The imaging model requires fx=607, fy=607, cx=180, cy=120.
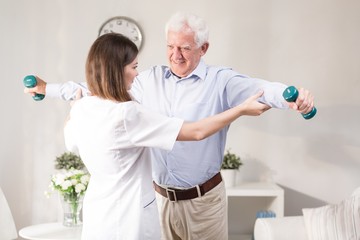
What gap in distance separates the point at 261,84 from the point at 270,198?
5.38 ft

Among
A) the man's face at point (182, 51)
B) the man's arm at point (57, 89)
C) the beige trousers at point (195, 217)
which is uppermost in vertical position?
the man's face at point (182, 51)

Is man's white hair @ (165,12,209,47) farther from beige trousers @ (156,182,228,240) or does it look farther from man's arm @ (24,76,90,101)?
beige trousers @ (156,182,228,240)

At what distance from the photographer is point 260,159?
397 cm

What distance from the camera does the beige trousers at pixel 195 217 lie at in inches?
98.6

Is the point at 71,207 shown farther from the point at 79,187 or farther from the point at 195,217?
the point at 195,217

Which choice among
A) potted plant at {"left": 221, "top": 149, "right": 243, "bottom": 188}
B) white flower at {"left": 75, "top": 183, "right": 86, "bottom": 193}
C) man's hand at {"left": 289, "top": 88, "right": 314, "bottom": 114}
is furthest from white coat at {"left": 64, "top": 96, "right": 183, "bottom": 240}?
potted plant at {"left": 221, "top": 149, "right": 243, "bottom": 188}

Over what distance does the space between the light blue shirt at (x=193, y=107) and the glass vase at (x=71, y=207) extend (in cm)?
88

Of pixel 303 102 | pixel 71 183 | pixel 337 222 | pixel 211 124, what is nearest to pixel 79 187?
pixel 71 183

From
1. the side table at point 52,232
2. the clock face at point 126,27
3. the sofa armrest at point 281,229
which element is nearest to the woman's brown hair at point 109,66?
the sofa armrest at point 281,229

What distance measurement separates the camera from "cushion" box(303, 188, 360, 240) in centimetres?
295

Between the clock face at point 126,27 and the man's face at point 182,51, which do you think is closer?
the man's face at point 182,51

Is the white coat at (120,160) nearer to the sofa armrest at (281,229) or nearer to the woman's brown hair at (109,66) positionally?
the woman's brown hair at (109,66)

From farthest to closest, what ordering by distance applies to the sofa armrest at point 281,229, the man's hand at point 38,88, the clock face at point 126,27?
1. the clock face at point 126,27
2. the sofa armrest at point 281,229
3. the man's hand at point 38,88

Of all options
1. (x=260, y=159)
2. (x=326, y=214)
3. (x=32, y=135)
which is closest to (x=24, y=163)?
(x=32, y=135)
